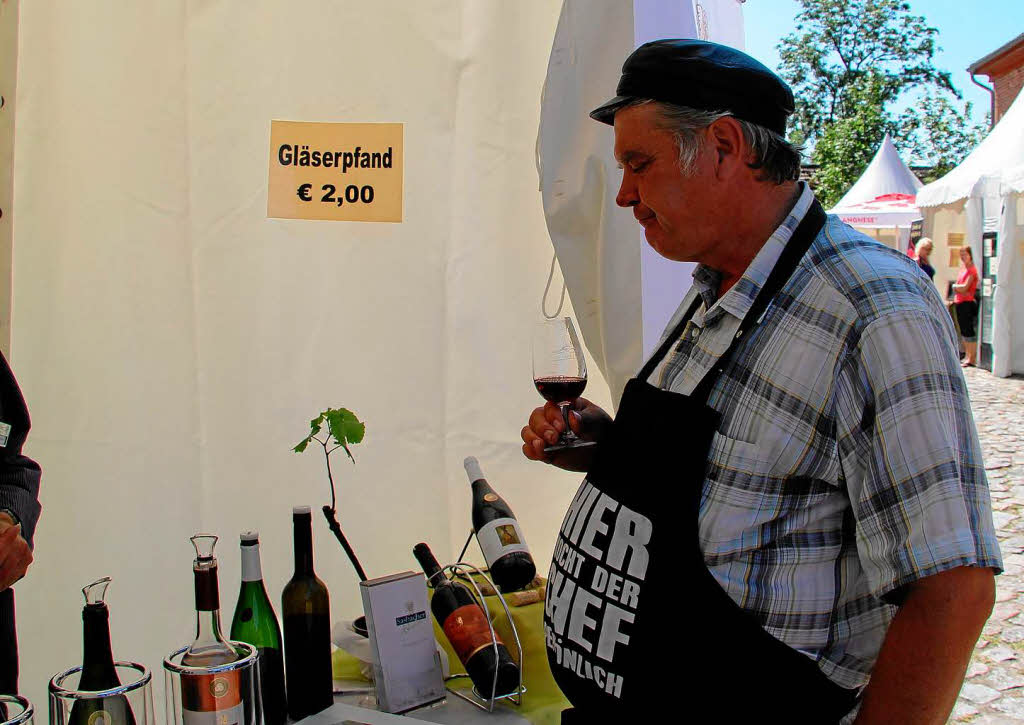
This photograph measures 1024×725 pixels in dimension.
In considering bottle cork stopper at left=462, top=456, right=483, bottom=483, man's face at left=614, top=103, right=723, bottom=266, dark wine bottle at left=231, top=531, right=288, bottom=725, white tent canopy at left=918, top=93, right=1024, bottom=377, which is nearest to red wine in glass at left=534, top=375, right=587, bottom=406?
bottle cork stopper at left=462, top=456, right=483, bottom=483

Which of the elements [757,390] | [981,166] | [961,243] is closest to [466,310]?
[757,390]

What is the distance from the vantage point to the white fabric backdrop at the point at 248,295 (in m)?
2.10

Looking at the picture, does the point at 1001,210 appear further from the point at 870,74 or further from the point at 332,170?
the point at 870,74

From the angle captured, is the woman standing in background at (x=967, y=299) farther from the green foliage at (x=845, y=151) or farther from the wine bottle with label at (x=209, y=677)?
the green foliage at (x=845, y=151)

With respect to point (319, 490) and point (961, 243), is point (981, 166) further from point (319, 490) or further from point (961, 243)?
point (319, 490)

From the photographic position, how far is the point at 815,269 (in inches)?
44.0

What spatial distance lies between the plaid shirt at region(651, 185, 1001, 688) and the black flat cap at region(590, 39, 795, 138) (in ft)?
0.68

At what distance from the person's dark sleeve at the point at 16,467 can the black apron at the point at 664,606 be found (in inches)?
43.7

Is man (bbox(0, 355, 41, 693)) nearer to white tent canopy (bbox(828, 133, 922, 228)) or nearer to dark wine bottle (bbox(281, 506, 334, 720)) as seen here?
dark wine bottle (bbox(281, 506, 334, 720))

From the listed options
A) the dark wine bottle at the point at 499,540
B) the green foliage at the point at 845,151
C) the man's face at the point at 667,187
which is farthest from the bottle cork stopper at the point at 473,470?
the green foliage at the point at 845,151

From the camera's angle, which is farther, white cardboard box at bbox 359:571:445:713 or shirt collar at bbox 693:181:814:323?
white cardboard box at bbox 359:571:445:713

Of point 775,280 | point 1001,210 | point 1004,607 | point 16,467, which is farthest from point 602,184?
point 1001,210

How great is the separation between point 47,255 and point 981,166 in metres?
11.0

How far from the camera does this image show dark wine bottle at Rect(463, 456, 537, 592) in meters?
1.45
